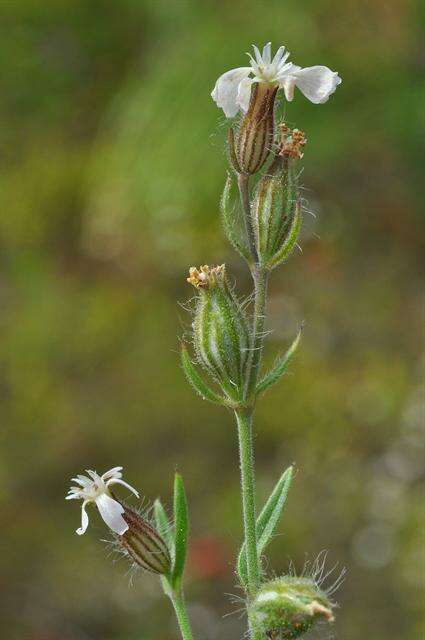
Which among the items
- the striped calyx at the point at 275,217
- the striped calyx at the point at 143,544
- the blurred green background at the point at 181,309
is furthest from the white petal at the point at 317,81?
the blurred green background at the point at 181,309

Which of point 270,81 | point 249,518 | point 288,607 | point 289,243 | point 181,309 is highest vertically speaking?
point 181,309

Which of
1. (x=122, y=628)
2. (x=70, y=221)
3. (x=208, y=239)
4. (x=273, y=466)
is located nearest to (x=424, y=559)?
(x=273, y=466)

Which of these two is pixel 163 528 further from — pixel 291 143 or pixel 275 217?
pixel 291 143

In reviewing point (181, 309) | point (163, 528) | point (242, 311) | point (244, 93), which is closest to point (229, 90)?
point (244, 93)

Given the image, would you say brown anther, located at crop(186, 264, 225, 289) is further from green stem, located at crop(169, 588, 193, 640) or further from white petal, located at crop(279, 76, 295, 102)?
green stem, located at crop(169, 588, 193, 640)

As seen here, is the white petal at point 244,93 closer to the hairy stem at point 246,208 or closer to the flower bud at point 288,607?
the hairy stem at point 246,208

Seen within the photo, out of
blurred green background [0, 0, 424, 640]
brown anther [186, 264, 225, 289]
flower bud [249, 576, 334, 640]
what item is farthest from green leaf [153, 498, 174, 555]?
blurred green background [0, 0, 424, 640]

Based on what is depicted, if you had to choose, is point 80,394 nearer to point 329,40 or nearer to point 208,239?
point 208,239
